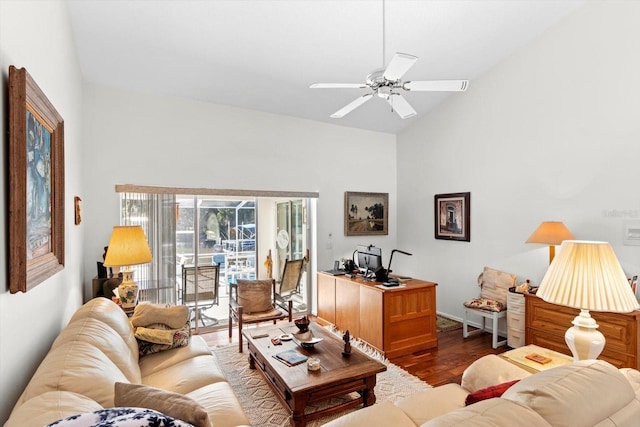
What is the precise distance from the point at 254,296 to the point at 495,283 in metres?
3.11

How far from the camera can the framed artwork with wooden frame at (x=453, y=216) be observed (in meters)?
4.88

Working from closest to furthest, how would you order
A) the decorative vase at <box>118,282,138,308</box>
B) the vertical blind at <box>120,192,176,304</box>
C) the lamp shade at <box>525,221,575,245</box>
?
the decorative vase at <box>118,282,138,308</box>, the lamp shade at <box>525,221,575,245</box>, the vertical blind at <box>120,192,176,304</box>

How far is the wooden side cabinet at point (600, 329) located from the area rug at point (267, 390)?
1.48m

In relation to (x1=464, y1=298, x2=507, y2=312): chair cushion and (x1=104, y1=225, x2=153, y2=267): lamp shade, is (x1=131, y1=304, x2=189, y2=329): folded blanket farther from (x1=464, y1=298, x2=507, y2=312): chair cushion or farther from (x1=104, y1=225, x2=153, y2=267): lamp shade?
(x1=464, y1=298, x2=507, y2=312): chair cushion

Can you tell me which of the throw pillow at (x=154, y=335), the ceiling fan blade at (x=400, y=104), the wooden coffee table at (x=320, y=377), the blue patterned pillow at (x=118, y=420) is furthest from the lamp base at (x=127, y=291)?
the ceiling fan blade at (x=400, y=104)

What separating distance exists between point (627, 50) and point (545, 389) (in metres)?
3.92

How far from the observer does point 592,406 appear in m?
1.12

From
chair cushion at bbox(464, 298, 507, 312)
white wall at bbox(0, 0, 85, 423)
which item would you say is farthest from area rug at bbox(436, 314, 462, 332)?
white wall at bbox(0, 0, 85, 423)

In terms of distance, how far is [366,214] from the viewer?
19.0 feet

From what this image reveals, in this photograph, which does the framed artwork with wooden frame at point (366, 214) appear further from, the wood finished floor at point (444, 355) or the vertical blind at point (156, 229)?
the vertical blind at point (156, 229)

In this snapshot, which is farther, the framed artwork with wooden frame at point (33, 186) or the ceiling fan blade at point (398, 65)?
the ceiling fan blade at point (398, 65)

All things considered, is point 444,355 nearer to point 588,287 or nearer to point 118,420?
point 588,287

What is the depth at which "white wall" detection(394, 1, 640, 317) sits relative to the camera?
3.41m

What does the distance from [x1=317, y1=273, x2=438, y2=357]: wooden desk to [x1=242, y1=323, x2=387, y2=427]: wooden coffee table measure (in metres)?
0.88
